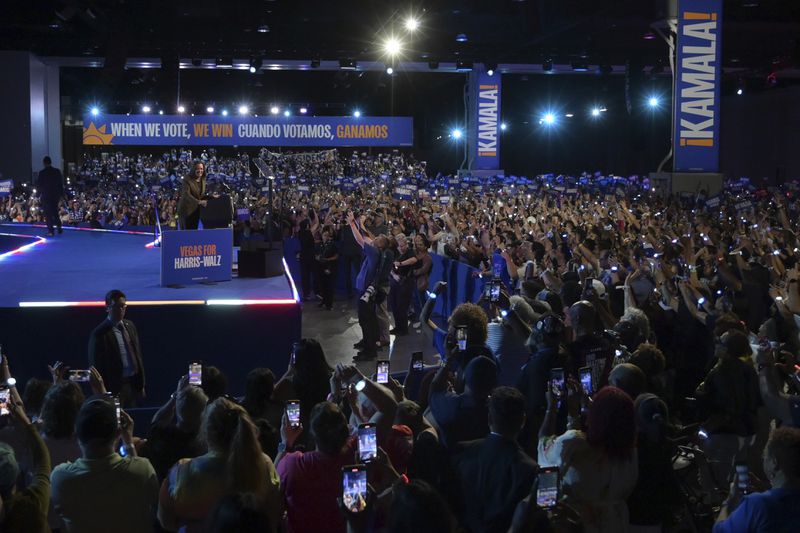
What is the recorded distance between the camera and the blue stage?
9.69 metres

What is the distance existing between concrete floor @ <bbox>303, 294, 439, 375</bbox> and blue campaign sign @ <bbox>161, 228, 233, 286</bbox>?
196 cm

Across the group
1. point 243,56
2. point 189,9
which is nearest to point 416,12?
point 243,56

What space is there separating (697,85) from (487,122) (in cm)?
1273

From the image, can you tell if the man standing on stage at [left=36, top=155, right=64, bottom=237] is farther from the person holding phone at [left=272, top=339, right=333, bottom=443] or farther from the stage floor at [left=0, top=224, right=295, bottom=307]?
the person holding phone at [left=272, top=339, right=333, bottom=443]

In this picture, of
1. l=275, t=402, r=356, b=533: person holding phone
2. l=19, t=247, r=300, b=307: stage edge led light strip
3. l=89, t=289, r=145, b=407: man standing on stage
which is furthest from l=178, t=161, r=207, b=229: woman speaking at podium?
l=275, t=402, r=356, b=533: person holding phone

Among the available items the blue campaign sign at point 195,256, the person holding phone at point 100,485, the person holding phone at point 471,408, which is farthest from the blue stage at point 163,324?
the person holding phone at point 100,485

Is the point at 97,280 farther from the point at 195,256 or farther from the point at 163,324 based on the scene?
the point at 163,324

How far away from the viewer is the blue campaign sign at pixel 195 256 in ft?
36.0

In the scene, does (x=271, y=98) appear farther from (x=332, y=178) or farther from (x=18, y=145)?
(x=18, y=145)

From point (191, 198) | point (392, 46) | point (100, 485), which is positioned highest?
point (392, 46)

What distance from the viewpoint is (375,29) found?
30.5m

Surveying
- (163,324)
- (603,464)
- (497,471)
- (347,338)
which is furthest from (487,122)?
(497,471)

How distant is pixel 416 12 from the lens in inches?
1088

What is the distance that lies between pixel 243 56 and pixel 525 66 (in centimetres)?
1062
